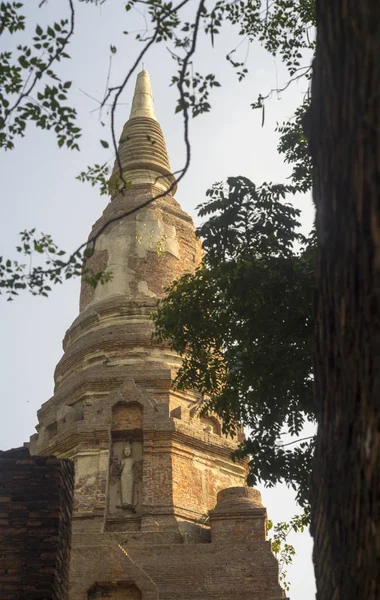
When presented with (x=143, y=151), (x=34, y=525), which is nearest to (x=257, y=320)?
(x=34, y=525)

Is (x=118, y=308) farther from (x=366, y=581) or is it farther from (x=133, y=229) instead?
(x=366, y=581)

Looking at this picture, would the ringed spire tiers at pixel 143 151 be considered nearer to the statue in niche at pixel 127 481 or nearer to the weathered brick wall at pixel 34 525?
the statue in niche at pixel 127 481

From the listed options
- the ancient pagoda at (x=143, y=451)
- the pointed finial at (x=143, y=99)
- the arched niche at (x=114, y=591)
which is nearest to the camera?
the arched niche at (x=114, y=591)

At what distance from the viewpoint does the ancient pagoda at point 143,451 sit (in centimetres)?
1045

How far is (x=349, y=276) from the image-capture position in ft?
8.52

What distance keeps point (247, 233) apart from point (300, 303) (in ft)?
4.75

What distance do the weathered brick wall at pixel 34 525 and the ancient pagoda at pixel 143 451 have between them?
9.45 ft

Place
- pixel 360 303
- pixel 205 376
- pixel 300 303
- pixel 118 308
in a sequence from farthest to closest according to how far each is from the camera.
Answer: pixel 118 308, pixel 205 376, pixel 300 303, pixel 360 303

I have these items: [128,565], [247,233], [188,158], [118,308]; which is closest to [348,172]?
[188,158]

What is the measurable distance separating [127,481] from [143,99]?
42.3 ft

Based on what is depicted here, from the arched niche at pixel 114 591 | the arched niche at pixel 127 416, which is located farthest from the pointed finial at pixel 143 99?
the arched niche at pixel 114 591

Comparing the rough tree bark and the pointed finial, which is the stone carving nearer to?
the rough tree bark

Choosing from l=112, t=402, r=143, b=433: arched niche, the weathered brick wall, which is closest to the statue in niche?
l=112, t=402, r=143, b=433: arched niche

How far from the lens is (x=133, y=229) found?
16.9m
